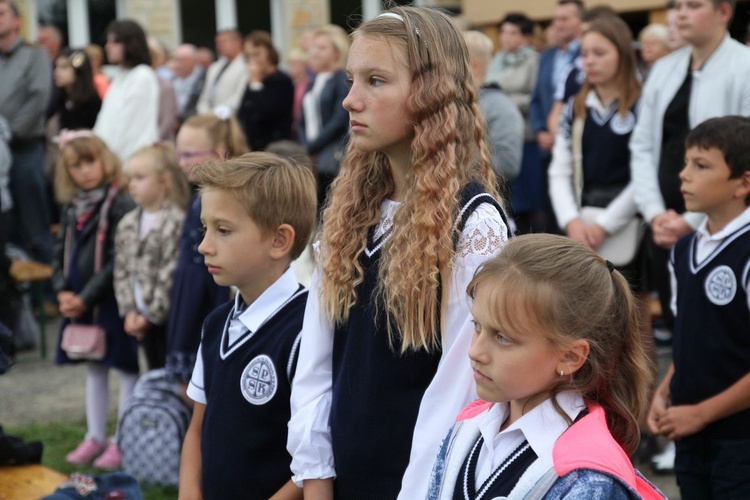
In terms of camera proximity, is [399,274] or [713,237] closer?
[399,274]

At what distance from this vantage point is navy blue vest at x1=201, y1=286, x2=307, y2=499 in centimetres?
274

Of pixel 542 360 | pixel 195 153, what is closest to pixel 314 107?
pixel 195 153

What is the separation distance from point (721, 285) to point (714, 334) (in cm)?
15

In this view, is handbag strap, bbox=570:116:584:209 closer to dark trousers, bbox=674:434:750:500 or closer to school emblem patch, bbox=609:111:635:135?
school emblem patch, bbox=609:111:635:135

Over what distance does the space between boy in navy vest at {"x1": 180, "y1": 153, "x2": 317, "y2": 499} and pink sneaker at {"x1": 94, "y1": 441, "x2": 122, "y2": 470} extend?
2264 millimetres

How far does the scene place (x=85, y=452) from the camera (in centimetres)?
525

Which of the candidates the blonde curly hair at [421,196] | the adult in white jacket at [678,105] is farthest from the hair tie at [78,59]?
the blonde curly hair at [421,196]

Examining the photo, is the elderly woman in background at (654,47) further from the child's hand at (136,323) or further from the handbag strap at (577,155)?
the child's hand at (136,323)

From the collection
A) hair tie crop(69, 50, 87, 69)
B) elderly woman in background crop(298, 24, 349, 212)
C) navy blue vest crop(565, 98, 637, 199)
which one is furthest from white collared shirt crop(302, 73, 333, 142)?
navy blue vest crop(565, 98, 637, 199)

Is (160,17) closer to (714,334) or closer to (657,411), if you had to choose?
(657,411)

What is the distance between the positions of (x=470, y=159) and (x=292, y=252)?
0.71 metres

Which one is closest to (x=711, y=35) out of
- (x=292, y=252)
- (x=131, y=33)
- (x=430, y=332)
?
(x=292, y=252)

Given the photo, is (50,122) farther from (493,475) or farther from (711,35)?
(493,475)

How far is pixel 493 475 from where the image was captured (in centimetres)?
195
